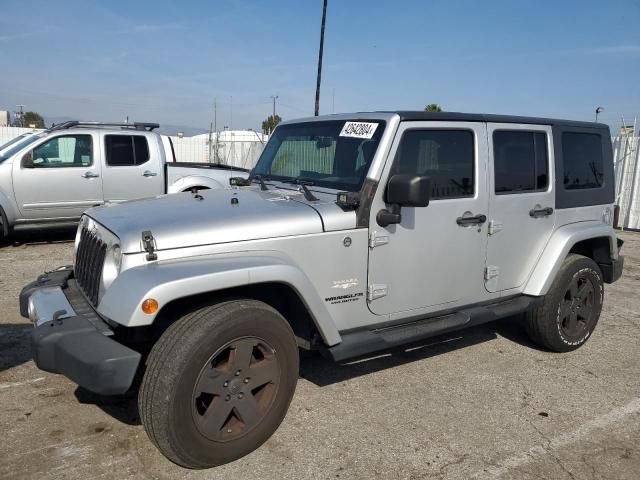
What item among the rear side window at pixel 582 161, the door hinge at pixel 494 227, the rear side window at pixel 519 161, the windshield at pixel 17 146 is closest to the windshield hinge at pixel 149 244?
the door hinge at pixel 494 227

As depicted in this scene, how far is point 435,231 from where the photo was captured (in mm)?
3697

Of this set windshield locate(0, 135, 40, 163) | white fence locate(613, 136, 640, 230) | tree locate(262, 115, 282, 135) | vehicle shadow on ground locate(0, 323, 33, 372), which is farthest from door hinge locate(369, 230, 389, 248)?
tree locate(262, 115, 282, 135)

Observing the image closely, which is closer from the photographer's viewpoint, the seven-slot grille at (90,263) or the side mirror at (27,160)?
the seven-slot grille at (90,263)

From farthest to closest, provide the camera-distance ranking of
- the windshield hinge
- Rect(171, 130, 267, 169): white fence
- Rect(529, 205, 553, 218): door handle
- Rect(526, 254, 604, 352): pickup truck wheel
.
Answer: Rect(171, 130, 267, 169): white fence, Rect(526, 254, 604, 352): pickup truck wheel, Rect(529, 205, 553, 218): door handle, the windshield hinge

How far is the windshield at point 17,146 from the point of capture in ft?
27.0

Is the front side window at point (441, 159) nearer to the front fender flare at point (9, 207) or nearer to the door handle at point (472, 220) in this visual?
the door handle at point (472, 220)

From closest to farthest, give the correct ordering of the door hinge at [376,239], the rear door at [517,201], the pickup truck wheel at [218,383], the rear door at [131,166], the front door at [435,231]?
the pickup truck wheel at [218,383], the door hinge at [376,239], the front door at [435,231], the rear door at [517,201], the rear door at [131,166]

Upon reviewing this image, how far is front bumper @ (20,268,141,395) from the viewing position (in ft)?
8.16

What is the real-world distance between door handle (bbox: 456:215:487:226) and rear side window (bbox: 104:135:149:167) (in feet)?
22.0

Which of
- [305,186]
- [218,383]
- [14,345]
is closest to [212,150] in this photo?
[14,345]

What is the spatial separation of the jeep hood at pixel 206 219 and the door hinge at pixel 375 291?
0.57 metres

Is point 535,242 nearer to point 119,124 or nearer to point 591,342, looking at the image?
point 591,342

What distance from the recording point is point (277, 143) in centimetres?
445

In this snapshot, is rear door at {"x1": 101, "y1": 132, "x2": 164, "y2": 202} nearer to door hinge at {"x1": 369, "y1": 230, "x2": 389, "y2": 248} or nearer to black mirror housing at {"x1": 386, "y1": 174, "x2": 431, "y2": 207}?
door hinge at {"x1": 369, "y1": 230, "x2": 389, "y2": 248}
